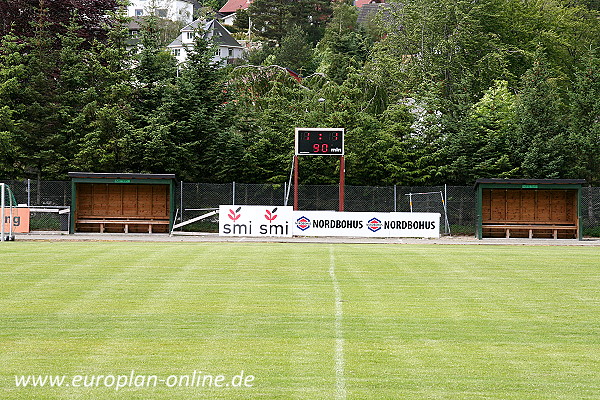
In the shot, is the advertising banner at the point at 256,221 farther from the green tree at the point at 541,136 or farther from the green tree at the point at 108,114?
the green tree at the point at 541,136

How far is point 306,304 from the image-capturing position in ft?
46.0

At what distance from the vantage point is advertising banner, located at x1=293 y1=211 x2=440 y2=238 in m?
34.7

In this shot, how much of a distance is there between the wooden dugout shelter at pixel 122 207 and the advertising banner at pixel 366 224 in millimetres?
7086

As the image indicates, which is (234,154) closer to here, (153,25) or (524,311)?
(153,25)

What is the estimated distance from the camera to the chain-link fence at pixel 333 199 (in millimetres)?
39719

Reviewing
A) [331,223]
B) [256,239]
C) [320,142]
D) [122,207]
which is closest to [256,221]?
[256,239]

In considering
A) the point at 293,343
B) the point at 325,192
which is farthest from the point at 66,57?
the point at 293,343

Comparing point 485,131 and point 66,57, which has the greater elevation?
point 66,57

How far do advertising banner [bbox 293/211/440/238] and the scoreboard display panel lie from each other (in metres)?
3.07

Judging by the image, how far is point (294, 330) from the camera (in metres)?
11.5

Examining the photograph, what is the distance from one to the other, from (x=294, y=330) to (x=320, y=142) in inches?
985

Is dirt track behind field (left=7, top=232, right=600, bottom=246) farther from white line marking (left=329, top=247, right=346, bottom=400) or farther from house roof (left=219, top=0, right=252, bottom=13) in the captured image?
house roof (left=219, top=0, right=252, bottom=13)

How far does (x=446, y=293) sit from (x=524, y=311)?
2.34 metres

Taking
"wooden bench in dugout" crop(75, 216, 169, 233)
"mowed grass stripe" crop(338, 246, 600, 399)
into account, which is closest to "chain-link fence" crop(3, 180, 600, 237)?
"wooden bench in dugout" crop(75, 216, 169, 233)
